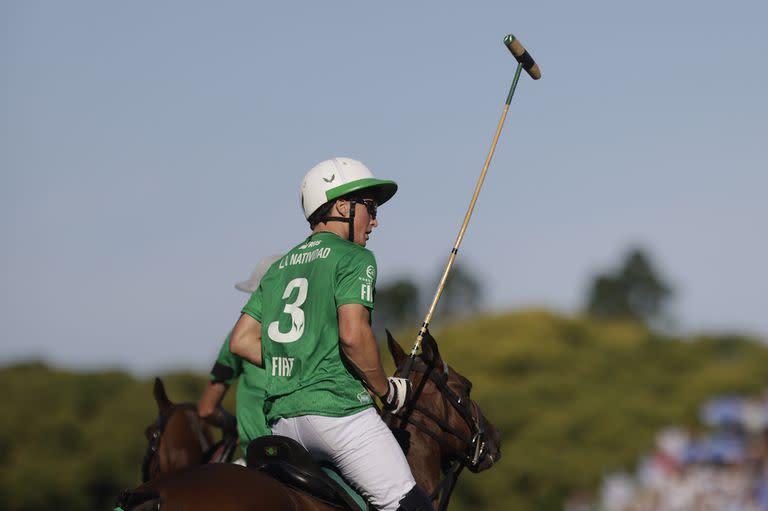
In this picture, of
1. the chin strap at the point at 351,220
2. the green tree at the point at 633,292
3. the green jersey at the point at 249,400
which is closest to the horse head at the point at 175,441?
the green jersey at the point at 249,400

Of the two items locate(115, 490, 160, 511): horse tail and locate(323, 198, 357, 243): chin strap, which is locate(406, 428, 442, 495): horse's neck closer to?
locate(323, 198, 357, 243): chin strap

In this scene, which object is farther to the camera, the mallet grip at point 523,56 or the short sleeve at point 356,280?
the mallet grip at point 523,56

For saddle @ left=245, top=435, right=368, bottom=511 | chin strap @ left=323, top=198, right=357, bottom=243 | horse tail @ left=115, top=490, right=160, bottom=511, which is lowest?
horse tail @ left=115, top=490, right=160, bottom=511

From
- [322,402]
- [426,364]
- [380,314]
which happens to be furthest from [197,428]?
[380,314]

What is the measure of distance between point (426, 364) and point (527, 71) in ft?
5.59

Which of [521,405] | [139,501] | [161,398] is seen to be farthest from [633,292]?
[139,501]

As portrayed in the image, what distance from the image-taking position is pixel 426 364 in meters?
4.99

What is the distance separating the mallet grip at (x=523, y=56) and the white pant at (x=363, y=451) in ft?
7.09

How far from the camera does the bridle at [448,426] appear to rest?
4852 mm

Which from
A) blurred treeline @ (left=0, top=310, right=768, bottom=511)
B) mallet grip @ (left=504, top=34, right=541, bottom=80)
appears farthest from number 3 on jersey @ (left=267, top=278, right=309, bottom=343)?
blurred treeline @ (left=0, top=310, right=768, bottom=511)

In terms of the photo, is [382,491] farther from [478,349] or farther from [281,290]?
[478,349]

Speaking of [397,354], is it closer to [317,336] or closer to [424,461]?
[424,461]

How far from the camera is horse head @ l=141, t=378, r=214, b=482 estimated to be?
271 inches

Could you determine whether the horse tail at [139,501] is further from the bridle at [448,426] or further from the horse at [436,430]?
the bridle at [448,426]
